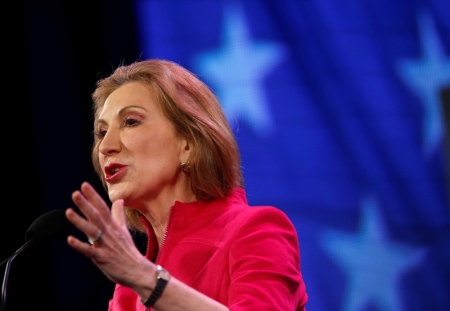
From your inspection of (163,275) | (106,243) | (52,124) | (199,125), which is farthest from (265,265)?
(52,124)

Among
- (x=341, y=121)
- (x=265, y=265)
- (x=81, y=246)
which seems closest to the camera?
(x=81, y=246)

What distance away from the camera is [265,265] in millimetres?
1717

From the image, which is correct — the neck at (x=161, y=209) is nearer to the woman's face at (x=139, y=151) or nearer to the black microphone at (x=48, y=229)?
the woman's face at (x=139, y=151)

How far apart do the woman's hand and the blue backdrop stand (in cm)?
157

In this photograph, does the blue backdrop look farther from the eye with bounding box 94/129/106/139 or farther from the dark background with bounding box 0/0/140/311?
the eye with bounding box 94/129/106/139

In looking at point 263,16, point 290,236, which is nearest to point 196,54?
point 263,16

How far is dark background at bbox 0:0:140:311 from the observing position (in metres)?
3.01

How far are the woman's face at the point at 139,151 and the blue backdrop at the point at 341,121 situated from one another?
0.89 metres

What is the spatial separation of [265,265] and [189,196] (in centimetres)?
49

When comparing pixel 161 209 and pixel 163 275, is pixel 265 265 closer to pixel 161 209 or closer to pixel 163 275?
pixel 163 275

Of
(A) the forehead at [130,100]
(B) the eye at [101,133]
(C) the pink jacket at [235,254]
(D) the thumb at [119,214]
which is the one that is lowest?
(C) the pink jacket at [235,254]

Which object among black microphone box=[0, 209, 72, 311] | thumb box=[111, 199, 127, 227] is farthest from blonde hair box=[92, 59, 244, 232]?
thumb box=[111, 199, 127, 227]

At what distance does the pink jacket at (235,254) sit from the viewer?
169 cm

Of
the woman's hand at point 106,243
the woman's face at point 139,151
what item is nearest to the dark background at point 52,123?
the woman's face at point 139,151
